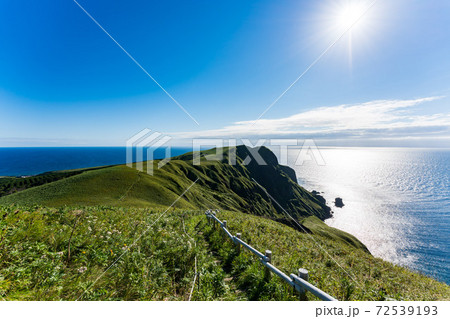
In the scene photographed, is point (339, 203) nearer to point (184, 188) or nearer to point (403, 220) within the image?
point (403, 220)

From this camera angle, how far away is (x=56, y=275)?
14.3 ft

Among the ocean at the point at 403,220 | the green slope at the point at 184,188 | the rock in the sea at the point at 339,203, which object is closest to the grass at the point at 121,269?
the green slope at the point at 184,188

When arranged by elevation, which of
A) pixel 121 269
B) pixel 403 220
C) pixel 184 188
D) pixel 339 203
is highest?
pixel 121 269

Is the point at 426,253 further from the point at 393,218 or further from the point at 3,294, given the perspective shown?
the point at 3,294

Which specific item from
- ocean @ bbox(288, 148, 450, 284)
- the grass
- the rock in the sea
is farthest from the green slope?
the grass

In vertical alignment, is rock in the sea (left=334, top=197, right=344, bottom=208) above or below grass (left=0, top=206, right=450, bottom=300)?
below

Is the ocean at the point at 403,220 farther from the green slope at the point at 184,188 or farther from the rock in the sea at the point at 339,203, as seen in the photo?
the green slope at the point at 184,188

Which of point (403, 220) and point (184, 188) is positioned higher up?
point (184, 188)

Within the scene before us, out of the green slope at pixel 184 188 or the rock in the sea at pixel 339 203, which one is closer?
the green slope at pixel 184 188

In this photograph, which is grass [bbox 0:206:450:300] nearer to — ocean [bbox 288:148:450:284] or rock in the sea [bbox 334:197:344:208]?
ocean [bbox 288:148:450:284]

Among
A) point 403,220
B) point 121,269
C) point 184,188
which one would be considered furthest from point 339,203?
point 121,269

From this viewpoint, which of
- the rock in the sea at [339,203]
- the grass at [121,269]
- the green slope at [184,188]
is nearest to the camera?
the grass at [121,269]
